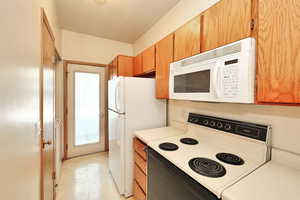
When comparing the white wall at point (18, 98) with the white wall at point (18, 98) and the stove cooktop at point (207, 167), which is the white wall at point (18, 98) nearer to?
the white wall at point (18, 98)

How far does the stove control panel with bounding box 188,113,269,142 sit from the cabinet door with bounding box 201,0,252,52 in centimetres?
70

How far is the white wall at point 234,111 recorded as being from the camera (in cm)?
94

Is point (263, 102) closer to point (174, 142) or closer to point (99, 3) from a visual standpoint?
point (174, 142)

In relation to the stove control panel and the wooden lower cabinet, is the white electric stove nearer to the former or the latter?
the stove control panel

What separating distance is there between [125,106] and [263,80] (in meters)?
1.45

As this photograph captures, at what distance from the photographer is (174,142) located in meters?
1.44

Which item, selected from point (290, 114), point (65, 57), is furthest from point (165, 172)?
point (65, 57)

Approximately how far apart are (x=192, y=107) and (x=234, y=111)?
0.53 meters

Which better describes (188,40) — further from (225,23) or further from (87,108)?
(87,108)

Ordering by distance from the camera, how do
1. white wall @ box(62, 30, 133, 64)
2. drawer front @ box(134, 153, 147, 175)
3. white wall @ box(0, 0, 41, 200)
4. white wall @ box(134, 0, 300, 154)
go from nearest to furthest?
white wall @ box(0, 0, 41, 200)
white wall @ box(134, 0, 300, 154)
drawer front @ box(134, 153, 147, 175)
white wall @ box(62, 30, 133, 64)

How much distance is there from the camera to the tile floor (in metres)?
1.89

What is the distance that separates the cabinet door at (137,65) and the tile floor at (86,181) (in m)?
1.91

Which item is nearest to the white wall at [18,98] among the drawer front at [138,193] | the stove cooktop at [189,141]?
the drawer front at [138,193]

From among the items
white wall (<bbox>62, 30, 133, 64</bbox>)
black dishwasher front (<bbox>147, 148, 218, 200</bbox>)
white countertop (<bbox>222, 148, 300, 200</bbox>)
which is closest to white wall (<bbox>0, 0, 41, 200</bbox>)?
black dishwasher front (<bbox>147, 148, 218, 200</bbox>)
